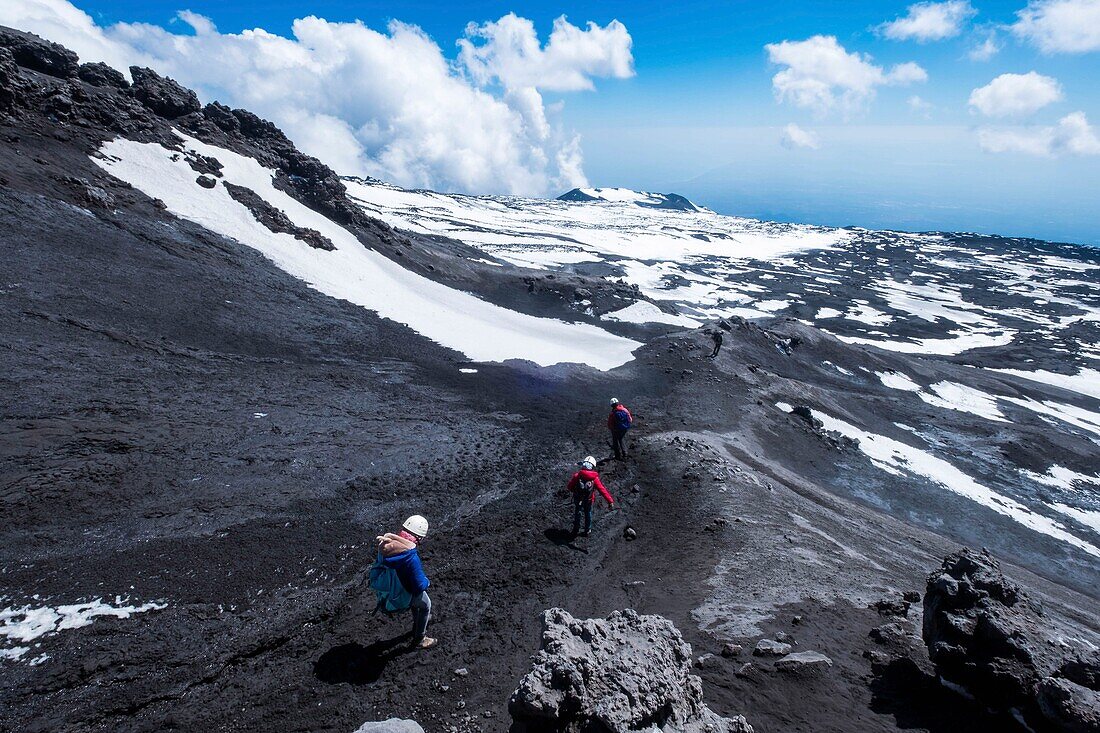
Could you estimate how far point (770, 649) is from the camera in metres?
8.23

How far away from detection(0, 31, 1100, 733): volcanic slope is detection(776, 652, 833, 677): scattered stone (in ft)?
0.68

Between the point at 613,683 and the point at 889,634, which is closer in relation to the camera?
the point at 613,683

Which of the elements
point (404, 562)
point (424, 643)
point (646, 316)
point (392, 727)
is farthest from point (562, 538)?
point (646, 316)

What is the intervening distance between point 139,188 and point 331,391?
73.8 feet

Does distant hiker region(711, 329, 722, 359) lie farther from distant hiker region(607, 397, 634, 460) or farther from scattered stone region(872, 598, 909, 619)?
scattered stone region(872, 598, 909, 619)

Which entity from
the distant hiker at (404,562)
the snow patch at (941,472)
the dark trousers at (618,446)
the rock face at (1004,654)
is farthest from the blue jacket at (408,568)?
the snow patch at (941,472)

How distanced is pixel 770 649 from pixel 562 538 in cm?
565

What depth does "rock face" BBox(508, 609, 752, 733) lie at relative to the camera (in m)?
5.55

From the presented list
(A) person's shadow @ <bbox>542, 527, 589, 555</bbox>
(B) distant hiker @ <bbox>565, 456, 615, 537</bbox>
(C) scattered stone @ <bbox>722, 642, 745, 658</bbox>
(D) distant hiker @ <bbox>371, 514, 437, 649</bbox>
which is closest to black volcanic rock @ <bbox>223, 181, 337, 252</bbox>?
(A) person's shadow @ <bbox>542, 527, 589, 555</bbox>

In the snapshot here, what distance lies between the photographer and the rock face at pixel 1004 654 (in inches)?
232

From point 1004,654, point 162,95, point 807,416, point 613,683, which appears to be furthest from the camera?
point 162,95

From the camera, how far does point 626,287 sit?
54.2m

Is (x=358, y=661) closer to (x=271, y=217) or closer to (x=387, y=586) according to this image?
(x=387, y=586)

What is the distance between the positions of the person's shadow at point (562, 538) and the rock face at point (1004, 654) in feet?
22.6
